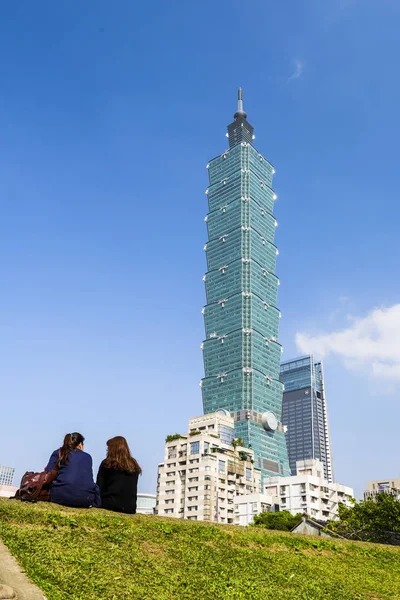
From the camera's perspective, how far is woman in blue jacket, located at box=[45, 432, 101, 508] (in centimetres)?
1087

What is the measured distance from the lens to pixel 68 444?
36.2 feet

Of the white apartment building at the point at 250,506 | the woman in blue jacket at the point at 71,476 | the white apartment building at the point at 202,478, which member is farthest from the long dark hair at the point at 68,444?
the white apartment building at the point at 250,506

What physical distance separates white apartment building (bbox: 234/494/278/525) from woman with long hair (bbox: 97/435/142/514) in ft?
389

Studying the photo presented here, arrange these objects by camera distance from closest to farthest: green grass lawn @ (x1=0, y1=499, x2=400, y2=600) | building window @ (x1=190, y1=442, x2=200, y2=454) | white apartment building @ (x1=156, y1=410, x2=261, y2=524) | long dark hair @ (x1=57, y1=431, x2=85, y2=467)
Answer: green grass lawn @ (x1=0, y1=499, x2=400, y2=600) → long dark hair @ (x1=57, y1=431, x2=85, y2=467) → white apartment building @ (x1=156, y1=410, x2=261, y2=524) → building window @ (x1=190, y1=442, x2=200, y2=454)

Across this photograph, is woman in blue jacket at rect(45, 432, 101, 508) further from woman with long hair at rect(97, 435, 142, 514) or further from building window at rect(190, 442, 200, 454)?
building window at rect(190, 442, 200, 454)

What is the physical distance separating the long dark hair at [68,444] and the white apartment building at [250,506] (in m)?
120

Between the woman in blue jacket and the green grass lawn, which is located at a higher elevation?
the woman in blue jacket

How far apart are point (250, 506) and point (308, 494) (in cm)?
1507

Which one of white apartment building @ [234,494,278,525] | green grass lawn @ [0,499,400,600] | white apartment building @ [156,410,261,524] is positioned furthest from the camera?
white apartment building @ [156,410,261,524]

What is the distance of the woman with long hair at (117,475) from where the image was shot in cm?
1150

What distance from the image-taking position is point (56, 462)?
10961 millimetres

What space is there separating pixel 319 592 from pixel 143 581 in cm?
343

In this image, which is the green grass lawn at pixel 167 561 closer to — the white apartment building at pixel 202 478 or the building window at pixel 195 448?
the white apartment building at pixel 202 478

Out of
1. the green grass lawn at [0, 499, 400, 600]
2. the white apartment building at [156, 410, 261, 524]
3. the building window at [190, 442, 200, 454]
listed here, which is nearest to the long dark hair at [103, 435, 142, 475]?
the green grass lawn at [0, 499, 400, 600]
